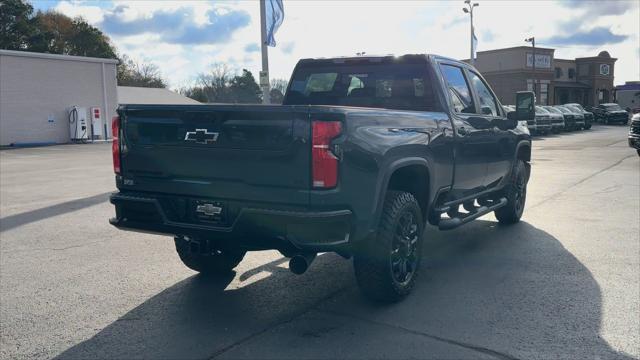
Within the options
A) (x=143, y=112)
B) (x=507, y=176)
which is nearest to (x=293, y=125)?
(x=143, y=112)

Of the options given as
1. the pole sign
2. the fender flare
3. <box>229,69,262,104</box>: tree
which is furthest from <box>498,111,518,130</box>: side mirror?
the pole sign

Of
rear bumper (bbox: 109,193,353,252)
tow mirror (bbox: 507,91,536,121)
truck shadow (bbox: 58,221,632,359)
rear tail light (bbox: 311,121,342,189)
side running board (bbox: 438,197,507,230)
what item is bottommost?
truck shadow (bbox: 58,221,632,359)

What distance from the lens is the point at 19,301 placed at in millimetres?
4875

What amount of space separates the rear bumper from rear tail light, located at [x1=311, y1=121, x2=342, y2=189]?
0.21 metres

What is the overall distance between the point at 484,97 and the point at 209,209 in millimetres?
4024

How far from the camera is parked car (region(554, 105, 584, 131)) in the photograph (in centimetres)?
3684

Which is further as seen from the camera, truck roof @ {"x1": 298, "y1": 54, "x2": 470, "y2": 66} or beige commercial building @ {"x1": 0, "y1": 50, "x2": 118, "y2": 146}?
beige commercial building @ {"x1": 0, "y1": 50, "x2": 118, "y2": 146}

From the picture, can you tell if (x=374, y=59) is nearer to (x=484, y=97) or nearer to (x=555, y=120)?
(x=484, y=97)

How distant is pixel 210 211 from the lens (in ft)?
13.4

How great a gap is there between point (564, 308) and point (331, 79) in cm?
323

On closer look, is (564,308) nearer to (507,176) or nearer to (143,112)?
(507,176)

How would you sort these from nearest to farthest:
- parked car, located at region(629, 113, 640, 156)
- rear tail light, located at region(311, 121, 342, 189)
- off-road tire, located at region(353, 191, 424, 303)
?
rear tail light, located at region(311, 121, 342, 189) < off-road tire, located at region(353, 191, 424, 303) < parked car, located at region(629, 113, 640, 156)

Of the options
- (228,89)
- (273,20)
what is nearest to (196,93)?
(228,89)

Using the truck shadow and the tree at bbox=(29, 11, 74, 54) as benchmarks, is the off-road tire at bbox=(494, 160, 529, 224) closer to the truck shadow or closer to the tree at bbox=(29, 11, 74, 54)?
the truck shadow
